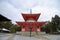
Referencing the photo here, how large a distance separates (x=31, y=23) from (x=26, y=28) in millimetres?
3334

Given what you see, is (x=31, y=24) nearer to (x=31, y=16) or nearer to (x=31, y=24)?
(x=31, y=24)

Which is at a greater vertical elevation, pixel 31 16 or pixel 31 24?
pixel 31 16

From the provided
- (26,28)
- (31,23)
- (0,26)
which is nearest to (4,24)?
(0,26)

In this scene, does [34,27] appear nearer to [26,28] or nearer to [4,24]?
[26,28]

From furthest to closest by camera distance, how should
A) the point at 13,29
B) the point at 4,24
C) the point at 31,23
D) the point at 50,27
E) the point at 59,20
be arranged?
the point at 59,20, the point at 4,24, the point at 13,29, the point at 50,27, the point at 31,23

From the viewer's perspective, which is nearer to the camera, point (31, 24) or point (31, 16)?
point (31, 24)

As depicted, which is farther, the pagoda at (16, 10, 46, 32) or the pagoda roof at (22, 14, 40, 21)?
the pagoda roof at (22, 14, 40, 21)

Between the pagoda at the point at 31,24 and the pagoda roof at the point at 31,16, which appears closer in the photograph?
the pagoda at the point at 31,24

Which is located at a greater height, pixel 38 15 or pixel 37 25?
pixel 38 15

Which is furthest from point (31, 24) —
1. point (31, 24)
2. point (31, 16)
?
point (31, 16)

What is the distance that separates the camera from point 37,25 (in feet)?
119

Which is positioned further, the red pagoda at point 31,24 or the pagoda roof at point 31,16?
the pagoda roof at point 31,16

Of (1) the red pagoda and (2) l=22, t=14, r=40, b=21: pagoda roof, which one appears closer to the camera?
(1) the red pagoda

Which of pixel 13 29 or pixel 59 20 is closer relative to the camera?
pixel 13 29
